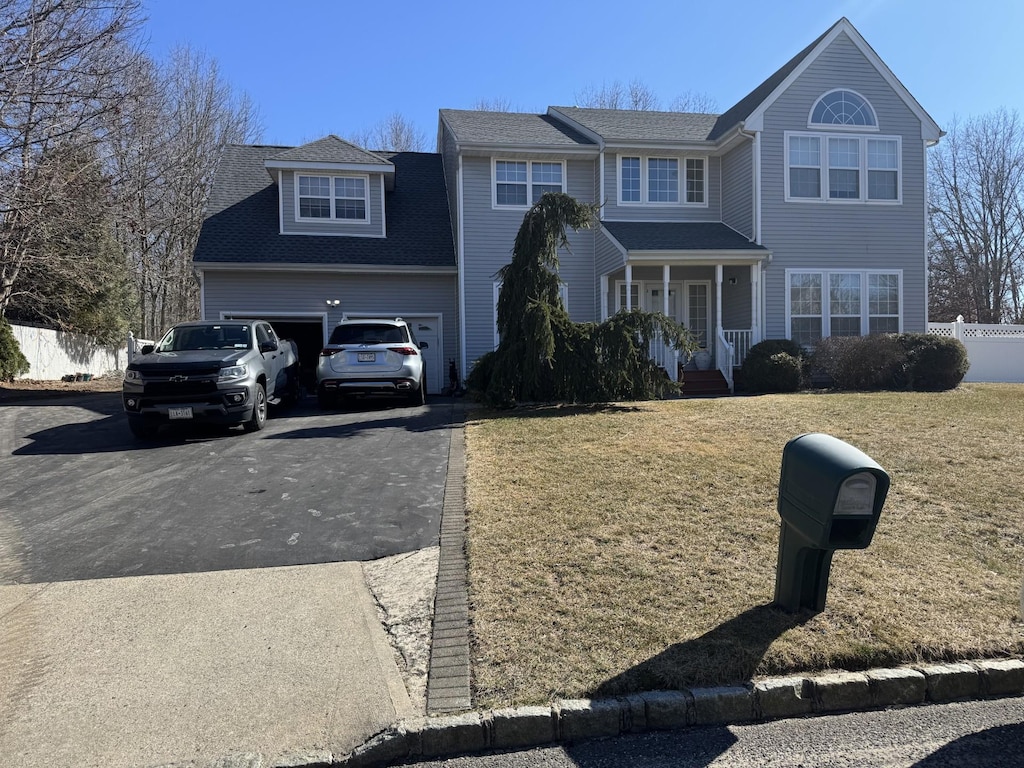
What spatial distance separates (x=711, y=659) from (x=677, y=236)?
14800 mm

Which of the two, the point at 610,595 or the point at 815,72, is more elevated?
the point at 815,72

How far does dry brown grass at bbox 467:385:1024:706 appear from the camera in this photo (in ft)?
11.4

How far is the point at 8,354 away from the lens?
18047 mm

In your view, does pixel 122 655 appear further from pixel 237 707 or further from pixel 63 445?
pixel 63 445

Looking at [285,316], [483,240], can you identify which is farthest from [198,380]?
[483,240]

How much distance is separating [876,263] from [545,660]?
687 inches

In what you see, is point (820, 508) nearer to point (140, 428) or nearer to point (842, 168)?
point (140, 428)

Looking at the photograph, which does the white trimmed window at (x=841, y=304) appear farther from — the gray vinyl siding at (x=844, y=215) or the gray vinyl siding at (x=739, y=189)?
the gray vinyl siding at (x=739, y=189)

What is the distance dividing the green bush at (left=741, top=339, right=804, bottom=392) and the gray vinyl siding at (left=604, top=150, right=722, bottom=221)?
4.76 meters

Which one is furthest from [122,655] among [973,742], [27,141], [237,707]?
[27,141]

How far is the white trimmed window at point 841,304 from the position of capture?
17.2 m

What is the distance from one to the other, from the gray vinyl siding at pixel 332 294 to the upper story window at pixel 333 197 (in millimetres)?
1894

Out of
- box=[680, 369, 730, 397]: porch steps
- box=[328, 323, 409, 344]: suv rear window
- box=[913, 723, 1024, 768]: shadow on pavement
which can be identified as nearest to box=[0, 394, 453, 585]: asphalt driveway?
box=[328, 323, 409, 344]: suv rear window

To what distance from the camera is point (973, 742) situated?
9.87ft
